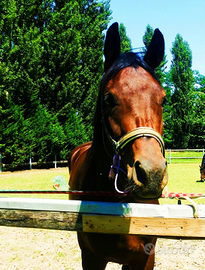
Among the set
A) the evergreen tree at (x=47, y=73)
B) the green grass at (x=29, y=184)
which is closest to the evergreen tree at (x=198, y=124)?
the evergreen tree at (x=47, y=73)

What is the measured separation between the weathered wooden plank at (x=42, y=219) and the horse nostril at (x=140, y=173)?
1.73ft

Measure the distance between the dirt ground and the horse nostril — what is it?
2.75m

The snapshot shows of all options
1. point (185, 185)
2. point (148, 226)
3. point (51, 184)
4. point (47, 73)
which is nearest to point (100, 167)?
point (148, 226)

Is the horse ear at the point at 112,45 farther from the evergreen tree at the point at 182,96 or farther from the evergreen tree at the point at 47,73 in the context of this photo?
the evergreen tree at the point at 182,96

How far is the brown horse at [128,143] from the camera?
1416mm

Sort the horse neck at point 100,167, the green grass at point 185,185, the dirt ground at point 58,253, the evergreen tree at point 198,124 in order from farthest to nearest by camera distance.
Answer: the evergreen tree at point 198,124, the green grass at point 185,185, the dirt ground at point 58,253, the horse neck at point 100,167

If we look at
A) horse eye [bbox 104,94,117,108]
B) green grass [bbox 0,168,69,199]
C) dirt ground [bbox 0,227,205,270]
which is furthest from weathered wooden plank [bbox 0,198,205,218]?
green grass [bbox 0,168,69,199]

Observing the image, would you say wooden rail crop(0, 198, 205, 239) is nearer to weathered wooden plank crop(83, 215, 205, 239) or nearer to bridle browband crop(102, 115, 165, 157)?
weathered wooden plank crop(83, 215, 205, 239)

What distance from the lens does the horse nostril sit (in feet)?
4.51

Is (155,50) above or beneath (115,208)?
above

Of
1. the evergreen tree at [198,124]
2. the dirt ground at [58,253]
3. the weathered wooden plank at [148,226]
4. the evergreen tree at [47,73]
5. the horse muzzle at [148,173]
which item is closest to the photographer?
the horse muzzle at [148,173]

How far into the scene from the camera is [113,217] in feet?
5.19

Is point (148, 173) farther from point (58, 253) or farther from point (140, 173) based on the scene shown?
point (58, 253)

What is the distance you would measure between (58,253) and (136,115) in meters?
3.33
